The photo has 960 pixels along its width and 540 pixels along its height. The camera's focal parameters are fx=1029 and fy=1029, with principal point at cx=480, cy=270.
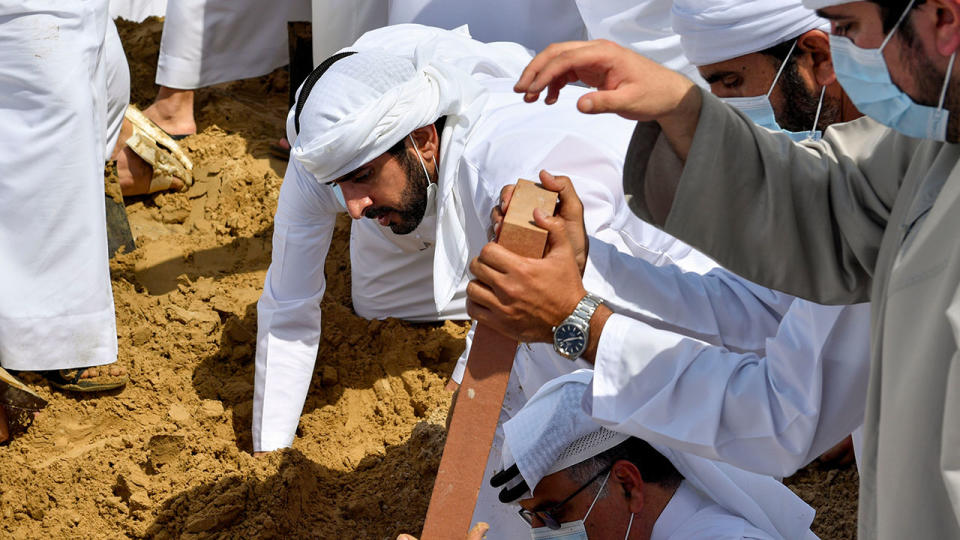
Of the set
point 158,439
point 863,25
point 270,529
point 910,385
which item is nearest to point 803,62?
point 863,25

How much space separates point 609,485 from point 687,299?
59cm

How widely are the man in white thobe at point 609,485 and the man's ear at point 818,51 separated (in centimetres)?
162

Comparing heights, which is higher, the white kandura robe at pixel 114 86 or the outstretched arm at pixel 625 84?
the outstretched arm at pixel 625 84

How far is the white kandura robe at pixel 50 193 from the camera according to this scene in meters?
4.22

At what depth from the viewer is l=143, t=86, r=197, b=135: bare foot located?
639 centimetres

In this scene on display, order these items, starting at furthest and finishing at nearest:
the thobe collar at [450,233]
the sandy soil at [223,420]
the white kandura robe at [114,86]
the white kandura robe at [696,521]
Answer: the white kandura robe at [114,86] → the sandy soil at [223,420] → the thobe collar at [450,233] → the white kandura robe at [696,521]

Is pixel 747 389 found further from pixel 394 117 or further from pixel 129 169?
pixel 129 169

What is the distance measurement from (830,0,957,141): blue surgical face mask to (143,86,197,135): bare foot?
5.14m

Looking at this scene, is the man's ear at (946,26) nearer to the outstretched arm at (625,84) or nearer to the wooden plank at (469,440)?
the outstretched arm at (625,84)

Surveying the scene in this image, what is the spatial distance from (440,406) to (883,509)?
311 centimetres

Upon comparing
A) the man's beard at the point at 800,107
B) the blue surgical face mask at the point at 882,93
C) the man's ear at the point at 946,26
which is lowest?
the man's beard at the point at 800,107

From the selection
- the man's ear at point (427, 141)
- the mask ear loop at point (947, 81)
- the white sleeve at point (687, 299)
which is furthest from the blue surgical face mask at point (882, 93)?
the man's ear at point (427, 141)

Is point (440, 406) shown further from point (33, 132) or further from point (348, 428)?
point (33, 132)

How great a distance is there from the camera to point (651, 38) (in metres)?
5.38
